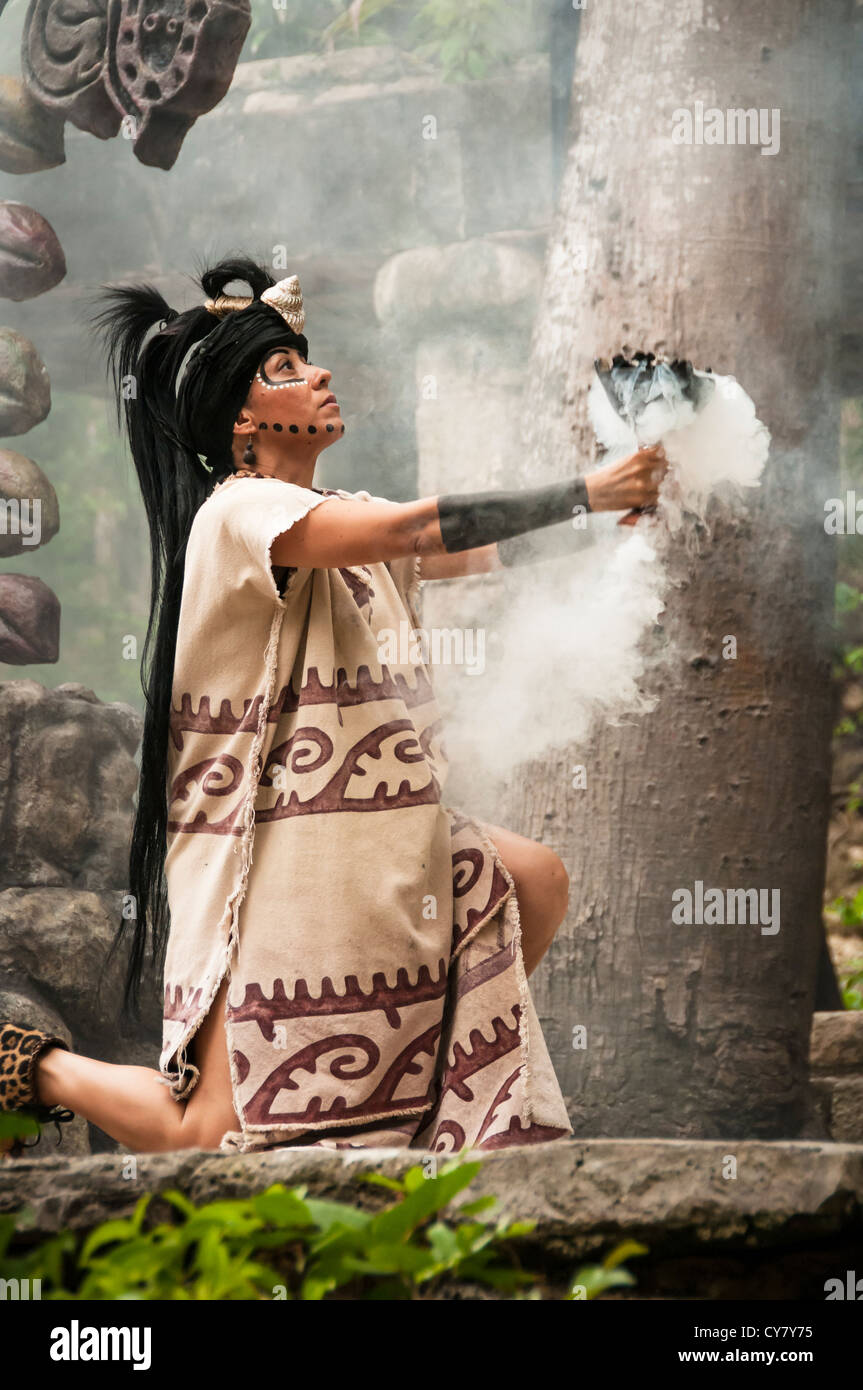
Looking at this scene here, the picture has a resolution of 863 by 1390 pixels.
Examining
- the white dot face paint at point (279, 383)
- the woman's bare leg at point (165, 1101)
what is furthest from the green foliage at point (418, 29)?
the woman's bare leg at point (165, 1101)

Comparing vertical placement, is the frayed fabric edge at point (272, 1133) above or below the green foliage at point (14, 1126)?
below

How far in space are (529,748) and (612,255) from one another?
1158mm

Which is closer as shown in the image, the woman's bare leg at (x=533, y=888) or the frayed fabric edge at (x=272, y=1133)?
the frayed fabric edge at (x=272, y=1133)

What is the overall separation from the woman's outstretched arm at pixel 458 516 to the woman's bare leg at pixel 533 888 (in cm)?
53

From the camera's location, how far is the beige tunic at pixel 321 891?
2.12 m

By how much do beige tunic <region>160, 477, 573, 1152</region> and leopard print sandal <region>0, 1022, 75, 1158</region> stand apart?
206mm

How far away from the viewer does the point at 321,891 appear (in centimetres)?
215

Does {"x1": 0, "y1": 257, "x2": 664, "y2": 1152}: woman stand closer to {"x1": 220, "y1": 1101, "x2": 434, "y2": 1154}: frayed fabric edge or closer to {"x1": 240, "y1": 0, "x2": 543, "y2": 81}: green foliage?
{"x1": 220, "y1": 1101, "x2": 434, "y2": 1154}: frayed fabric edge

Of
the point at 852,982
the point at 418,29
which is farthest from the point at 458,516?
the point at 852,982

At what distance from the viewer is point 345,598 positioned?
2.30m

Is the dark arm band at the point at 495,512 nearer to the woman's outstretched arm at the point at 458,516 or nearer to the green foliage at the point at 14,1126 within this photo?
the woman's outstretched arm at the point at 458,516

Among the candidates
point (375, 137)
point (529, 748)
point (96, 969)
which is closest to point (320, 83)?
point (375, 137)

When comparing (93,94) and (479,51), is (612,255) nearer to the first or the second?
(479,51)

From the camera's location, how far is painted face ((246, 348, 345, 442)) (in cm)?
234
